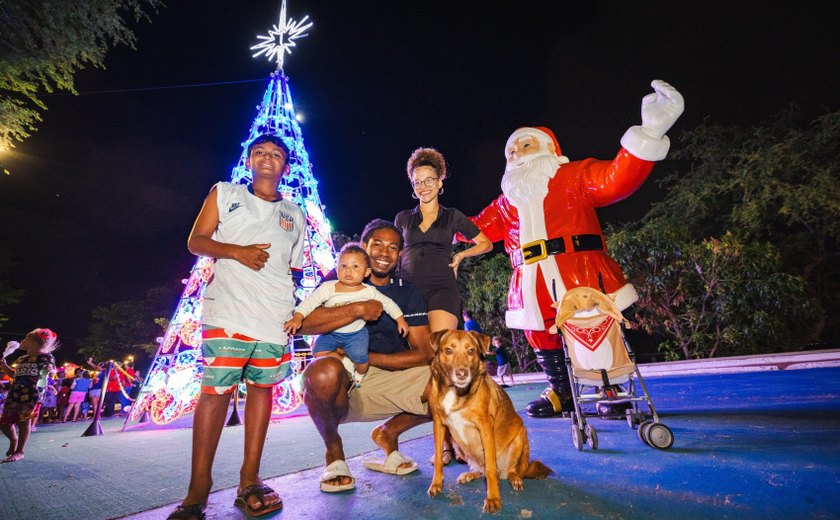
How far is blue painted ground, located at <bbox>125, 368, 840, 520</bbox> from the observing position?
163 centimetres

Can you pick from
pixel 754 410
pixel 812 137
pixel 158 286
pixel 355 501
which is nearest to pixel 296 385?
pixel 355 501

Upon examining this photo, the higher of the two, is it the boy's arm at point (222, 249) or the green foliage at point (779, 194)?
the green foliage at point (779, 194)

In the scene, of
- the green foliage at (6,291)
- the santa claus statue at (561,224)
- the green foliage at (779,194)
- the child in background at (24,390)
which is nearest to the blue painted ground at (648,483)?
the santa claus statue at (561,224)

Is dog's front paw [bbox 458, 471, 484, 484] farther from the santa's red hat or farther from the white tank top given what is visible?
the santa's red hat

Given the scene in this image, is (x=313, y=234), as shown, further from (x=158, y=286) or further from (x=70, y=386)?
(x=158, y=286)

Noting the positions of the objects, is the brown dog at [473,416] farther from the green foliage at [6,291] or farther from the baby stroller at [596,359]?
the green foliage at [6,291]

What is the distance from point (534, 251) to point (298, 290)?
4877mm

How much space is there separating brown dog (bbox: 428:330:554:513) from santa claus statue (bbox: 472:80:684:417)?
4.87 ft

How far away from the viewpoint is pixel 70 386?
43.4 feet

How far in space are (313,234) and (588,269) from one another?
5638 mm

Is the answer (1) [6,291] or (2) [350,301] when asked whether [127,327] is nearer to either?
(1) [6,291]

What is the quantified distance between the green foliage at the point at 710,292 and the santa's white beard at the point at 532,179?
10.0 m

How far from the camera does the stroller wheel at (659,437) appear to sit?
2.49 m

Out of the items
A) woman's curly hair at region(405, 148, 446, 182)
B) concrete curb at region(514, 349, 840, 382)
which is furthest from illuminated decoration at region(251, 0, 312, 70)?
concrete curb at region(514, 349, 840, 382)
